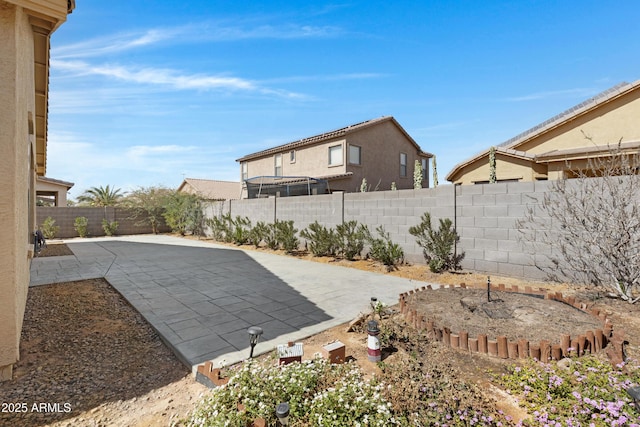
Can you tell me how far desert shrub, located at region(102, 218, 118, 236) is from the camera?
19.5 meters

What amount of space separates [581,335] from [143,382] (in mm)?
4659

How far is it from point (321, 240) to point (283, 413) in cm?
836

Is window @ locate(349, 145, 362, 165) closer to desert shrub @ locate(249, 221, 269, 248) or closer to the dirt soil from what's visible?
desert shrub @ locate(249, 221, 269, 248)

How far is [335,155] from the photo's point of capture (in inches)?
735

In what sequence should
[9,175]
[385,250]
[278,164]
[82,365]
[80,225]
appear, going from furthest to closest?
[278,164], [80,225], [385,250], [82,365], [9,175]

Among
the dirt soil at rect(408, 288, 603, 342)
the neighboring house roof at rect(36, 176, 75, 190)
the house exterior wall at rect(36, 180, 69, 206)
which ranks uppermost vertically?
the neighboring house roof at rect(36, 176, 75, 190)

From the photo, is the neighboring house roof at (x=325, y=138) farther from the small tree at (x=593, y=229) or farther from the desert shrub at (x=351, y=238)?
the small tree at (x=593, y=229)

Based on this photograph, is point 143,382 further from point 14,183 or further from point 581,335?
point 581,335

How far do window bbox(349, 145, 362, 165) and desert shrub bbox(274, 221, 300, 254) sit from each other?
8.09 metres

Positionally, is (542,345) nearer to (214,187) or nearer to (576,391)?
(576,391)

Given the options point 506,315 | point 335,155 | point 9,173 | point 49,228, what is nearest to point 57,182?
point 49,228

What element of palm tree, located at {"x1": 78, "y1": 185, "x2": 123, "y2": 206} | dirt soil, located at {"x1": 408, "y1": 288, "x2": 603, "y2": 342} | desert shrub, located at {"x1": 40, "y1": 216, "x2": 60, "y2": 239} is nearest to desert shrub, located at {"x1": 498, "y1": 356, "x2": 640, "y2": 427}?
dirt soil, located at {"x1": 408, "y1": 288, "x2": 603, "y2": 342}

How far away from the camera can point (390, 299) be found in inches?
222

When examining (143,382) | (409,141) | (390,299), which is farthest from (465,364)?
(409,141)
